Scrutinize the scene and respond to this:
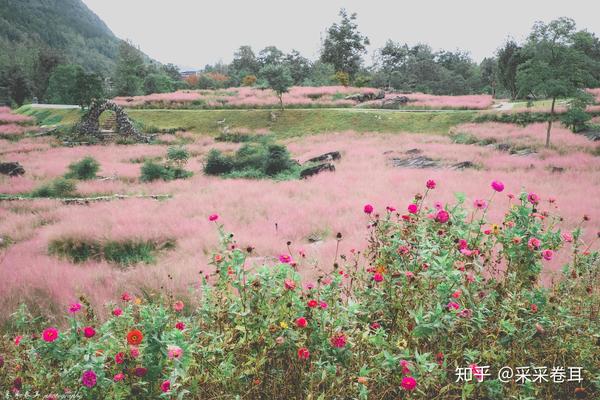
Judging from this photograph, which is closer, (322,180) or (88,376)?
(88,376)

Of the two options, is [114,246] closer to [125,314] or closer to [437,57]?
[125,314]

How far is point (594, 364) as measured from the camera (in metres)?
2.87

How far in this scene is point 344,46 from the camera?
69812mm

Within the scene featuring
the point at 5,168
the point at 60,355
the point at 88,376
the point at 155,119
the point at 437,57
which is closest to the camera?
the point at 88,376

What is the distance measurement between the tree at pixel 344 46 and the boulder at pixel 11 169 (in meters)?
58.4

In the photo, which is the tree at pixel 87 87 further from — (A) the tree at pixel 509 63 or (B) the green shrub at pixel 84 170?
(A) the tree at pixel 509 63

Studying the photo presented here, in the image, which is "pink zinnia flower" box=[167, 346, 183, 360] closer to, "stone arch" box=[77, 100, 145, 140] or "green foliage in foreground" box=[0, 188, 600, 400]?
"green foliage in foreground" box=[0, 188, 600, 400]

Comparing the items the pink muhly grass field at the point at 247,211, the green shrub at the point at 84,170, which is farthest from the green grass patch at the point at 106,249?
the green shrub at the point at 84,170

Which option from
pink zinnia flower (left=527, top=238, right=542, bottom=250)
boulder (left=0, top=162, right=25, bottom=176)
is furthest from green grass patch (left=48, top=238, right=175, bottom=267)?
boulder (left=0, top=162, right=25, bottom=176)

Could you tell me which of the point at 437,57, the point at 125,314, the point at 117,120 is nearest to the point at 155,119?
the point at 117,120

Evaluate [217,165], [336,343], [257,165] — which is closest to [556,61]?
[257,165]

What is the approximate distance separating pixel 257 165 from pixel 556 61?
641 inches

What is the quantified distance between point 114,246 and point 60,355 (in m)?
6.82

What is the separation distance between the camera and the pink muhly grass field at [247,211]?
19.9 ft
